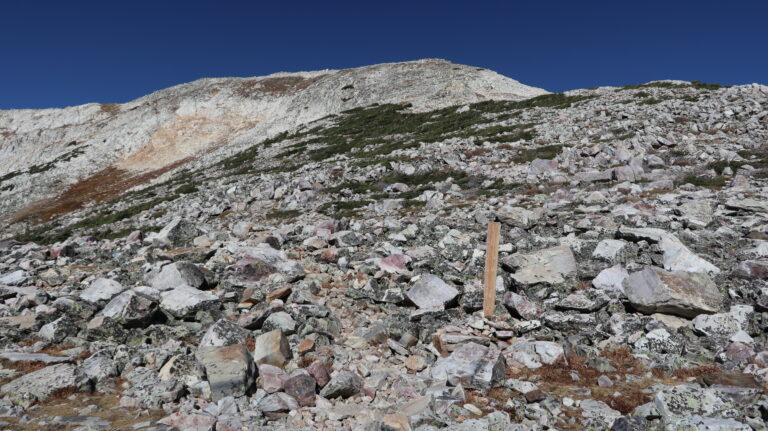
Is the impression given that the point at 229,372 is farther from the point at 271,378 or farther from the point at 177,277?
the point at 177,277

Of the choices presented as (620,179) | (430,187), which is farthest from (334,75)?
(620,179)

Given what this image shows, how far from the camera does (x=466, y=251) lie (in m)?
11.0

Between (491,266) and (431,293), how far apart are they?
1.48 meters

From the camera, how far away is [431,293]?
8.74 metres

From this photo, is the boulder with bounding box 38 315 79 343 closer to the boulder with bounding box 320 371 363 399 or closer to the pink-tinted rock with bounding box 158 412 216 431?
the pink-tinted rock with bounding box 158 412 216 431

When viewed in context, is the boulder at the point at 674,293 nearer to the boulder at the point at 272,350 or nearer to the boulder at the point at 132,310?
the boulder at the point at 272,350

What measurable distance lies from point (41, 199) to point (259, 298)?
195 feet

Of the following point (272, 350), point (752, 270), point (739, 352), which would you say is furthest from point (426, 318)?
point (752, 270)

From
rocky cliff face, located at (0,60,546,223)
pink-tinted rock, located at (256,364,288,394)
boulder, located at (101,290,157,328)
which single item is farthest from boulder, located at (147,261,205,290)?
rocky cliff face, located at (0,60,546,223)

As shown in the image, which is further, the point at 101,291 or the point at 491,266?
the point at 101,291

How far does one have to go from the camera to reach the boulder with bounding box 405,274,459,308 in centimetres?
863

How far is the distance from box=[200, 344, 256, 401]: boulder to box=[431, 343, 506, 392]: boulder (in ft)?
9.03

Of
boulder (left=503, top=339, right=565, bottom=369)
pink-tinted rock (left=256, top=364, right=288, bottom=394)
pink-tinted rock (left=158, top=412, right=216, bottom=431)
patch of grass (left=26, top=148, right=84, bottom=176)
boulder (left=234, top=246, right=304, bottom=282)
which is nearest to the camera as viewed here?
pink-tinted rock (left=158, top=412, right=216, bottom=431)

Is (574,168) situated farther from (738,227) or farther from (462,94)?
(462,94)
